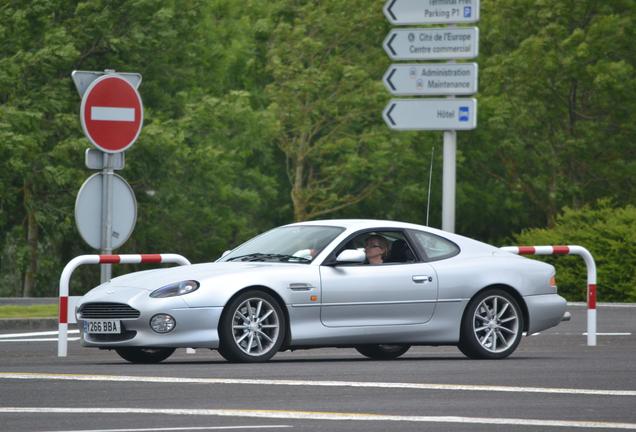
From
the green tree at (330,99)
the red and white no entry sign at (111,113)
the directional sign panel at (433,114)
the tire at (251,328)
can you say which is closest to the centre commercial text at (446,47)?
the directional sign panel at (433,114)

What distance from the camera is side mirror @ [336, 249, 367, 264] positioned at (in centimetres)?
1454

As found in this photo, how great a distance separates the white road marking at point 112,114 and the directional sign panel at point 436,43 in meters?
8.17

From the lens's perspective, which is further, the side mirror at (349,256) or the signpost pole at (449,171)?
the signpost pole at (449,171)

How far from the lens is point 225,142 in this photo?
51.1 meters

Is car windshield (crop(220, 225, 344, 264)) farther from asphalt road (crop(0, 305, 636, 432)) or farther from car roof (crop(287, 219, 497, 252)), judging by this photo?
asphalt road (crop(0, 305, 636, 432))

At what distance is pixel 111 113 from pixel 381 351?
141 inches

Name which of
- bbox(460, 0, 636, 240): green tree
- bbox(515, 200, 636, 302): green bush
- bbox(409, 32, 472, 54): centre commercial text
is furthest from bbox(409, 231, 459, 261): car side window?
bbox(460, 0, 636, 240): green tree

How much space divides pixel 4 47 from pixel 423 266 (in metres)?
31.1

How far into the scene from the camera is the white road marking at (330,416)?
9555mm

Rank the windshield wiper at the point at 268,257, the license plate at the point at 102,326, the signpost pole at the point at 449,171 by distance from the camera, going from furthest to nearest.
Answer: the signpost pole at the point at 449,171
the windshield wiper at the point at 268,257
the license plate at the point at 102,326

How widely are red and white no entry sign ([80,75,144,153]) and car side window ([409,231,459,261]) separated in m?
3.01

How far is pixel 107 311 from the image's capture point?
14062mm

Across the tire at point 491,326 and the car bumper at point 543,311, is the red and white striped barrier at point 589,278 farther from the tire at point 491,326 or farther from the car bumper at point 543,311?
the tire at point 491,326

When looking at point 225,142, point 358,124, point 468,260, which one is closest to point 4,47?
point 225,142
